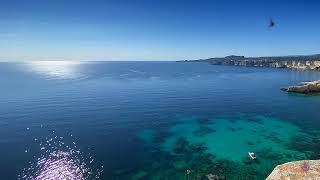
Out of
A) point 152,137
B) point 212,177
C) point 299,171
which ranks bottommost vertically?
point 212,177

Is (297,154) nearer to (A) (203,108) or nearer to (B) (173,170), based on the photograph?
(B) (173,170)

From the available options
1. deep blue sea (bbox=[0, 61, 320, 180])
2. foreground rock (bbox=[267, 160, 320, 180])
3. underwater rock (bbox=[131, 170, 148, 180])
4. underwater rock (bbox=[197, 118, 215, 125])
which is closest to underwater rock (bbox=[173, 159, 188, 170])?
deep blue sea (bbox=[0, 61, 320, 180])

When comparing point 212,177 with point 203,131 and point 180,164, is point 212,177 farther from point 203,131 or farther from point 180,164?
point 203,131

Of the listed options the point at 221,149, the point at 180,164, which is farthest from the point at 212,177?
the point at 221,149

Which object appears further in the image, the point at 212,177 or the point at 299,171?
the point at 212,177

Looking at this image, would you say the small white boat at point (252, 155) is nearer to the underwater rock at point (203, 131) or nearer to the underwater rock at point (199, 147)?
the underwater rock at point (199, 147)

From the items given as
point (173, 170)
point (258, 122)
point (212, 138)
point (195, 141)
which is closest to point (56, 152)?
point (173, 170)

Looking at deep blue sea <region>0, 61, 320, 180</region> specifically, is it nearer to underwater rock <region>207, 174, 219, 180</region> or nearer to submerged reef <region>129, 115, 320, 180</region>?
submerged reef <region>129, 115, 320, 180</region>

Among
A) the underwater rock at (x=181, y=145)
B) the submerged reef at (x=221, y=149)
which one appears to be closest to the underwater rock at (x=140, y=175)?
the submerged reef at (x=221, y=149)

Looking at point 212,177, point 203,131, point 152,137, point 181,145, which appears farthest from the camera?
point 203,131
